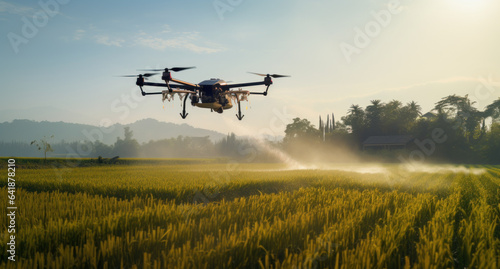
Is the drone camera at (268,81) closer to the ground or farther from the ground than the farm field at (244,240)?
farther from the ground

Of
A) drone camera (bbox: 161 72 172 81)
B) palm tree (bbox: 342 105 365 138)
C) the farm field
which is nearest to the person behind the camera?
the farm field

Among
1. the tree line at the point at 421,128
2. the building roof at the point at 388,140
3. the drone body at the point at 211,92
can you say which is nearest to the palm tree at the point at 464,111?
the tree line at the point at 421,128

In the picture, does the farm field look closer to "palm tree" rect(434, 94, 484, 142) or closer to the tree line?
the tree line

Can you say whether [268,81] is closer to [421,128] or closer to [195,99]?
[195,99]

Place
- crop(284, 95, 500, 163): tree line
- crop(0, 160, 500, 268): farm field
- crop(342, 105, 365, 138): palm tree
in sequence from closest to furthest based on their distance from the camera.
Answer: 1. crop(0, 160, 500, 268): farm field
2. crop(284, 95, 500, 163): tree line
3. crop(342, 105, 365, 138): palm tree

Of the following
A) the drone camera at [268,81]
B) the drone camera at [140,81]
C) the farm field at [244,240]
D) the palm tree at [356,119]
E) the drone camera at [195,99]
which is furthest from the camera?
the palm tree at [356,119]

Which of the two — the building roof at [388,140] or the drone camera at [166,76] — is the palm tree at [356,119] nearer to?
the building roof at [388,140]

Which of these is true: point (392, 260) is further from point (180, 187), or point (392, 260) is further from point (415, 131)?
point (415, 131)

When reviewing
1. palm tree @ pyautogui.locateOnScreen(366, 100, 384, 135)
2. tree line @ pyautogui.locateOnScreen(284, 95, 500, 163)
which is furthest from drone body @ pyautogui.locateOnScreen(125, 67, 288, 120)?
palm tree @ pyautogui.locateOnScreen(366, 100, 384, 135)

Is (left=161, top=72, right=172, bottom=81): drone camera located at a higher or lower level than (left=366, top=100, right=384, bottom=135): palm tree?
lower

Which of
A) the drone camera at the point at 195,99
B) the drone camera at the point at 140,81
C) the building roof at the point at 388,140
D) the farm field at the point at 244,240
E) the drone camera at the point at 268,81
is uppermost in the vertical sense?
the drone camera at the point at 268,81
